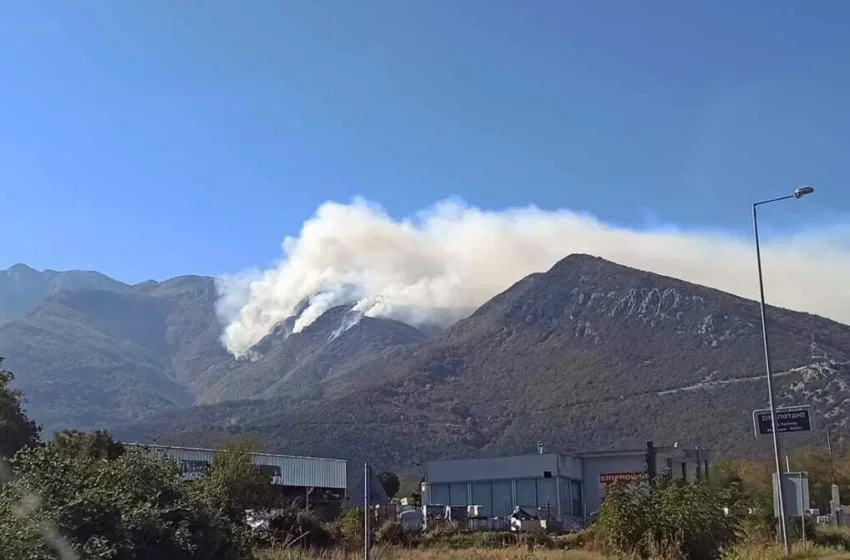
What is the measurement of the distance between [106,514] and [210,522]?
1.73 metres

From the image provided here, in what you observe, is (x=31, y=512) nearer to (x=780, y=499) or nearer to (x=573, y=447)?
(x=780, y=499)

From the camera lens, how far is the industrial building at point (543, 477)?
78.0m

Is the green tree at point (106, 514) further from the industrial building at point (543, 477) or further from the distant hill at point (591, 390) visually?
the distant hill at point (591, 390)

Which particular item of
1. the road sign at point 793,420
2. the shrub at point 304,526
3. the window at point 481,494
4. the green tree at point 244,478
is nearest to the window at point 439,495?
the window at point 481,494

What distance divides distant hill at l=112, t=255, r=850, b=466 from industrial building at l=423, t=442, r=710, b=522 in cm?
3140

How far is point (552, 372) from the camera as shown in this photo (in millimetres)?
167875

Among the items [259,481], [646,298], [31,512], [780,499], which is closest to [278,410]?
[646,298]

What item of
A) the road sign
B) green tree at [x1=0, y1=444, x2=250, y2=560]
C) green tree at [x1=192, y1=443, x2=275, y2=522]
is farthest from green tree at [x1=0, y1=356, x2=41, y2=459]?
green tree at [x1=0, y1=444, x2=250, y2=560]

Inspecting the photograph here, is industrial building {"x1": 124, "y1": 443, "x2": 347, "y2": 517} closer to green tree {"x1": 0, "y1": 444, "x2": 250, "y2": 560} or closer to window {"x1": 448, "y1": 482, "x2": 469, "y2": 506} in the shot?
window {"x1": 448, "y1": 482, "x2": 469, "y2": 506}

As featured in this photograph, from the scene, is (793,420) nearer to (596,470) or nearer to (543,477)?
(543,477)

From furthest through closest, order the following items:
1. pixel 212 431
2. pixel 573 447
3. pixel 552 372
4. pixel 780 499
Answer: pixel 552 372 → pixel 212 431 → pixel 573 447 → pixel 780 499

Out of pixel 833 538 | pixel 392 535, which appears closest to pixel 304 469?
pixel 392 535

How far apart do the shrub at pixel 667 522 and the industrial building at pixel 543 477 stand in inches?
2131

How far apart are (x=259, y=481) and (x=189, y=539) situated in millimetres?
37355
